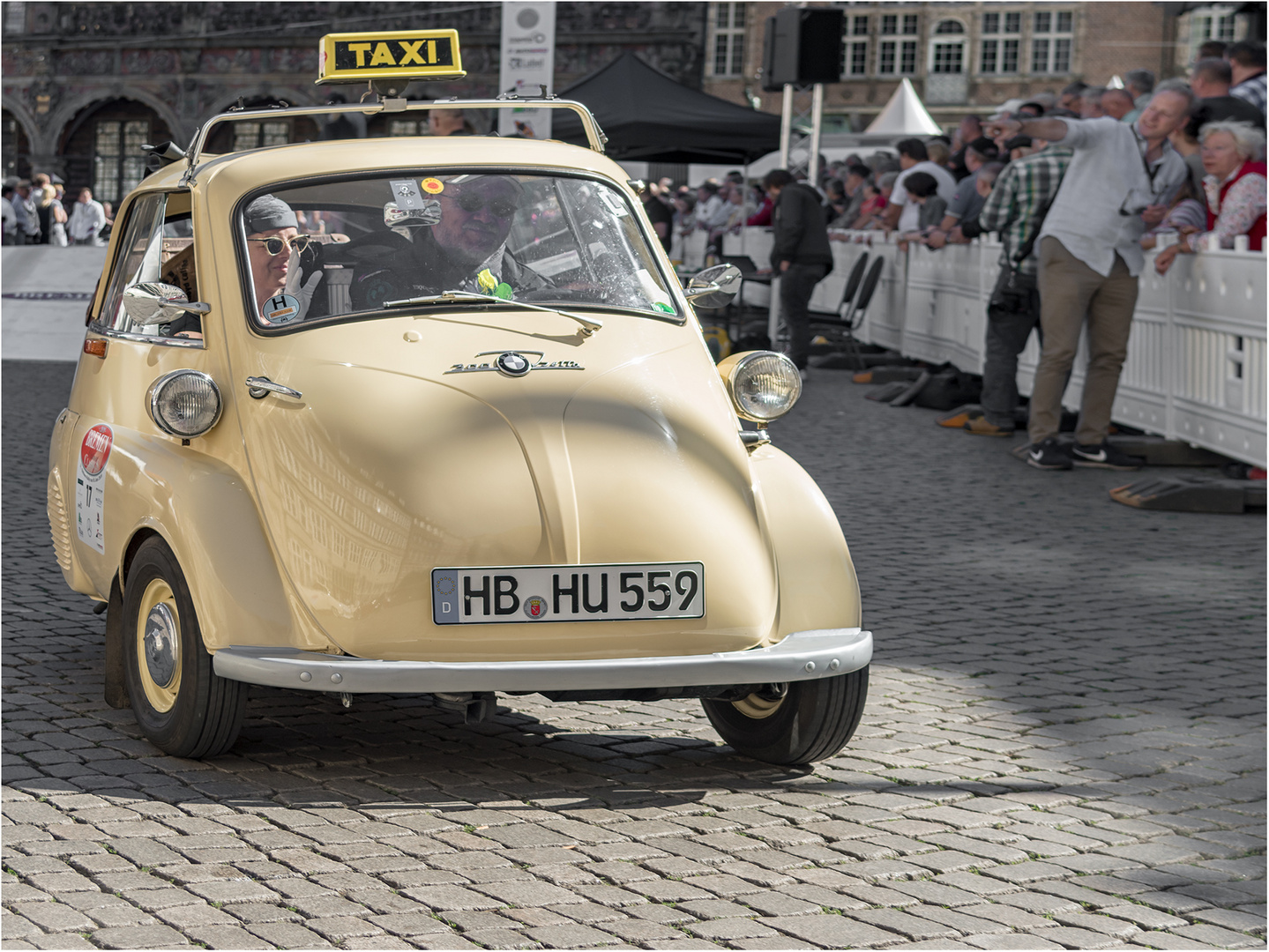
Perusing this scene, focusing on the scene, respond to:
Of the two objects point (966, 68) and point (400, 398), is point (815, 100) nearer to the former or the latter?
point (400, 398)

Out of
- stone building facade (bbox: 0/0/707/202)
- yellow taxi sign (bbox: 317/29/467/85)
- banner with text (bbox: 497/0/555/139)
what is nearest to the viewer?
yellow taxi sign (bbox: 317/29/467/85)

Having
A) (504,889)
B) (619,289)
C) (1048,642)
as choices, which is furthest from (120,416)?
(1048,642)

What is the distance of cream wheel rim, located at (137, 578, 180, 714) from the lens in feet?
15.7

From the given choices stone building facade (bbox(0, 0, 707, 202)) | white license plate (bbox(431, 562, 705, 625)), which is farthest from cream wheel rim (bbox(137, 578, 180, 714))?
stone building facade (bbox(0, 0, 707, 202))

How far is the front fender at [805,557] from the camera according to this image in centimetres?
466

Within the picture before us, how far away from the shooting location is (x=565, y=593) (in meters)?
4.42

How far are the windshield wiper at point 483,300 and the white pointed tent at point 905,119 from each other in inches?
1354

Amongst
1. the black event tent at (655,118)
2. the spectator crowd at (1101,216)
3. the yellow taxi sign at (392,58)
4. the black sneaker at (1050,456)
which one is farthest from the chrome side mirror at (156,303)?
the black event tent at (655,118)

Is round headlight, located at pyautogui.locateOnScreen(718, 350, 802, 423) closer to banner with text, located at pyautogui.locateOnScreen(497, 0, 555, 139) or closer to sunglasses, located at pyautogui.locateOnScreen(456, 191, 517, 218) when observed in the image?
sunglasses, located at pyautogui.locateOnScreen(456, 191, 517, 218)

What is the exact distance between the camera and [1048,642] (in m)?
6.65

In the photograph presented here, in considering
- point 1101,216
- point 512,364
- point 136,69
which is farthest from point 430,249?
point 136,69

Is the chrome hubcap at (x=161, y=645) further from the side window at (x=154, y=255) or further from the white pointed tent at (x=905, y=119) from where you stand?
the white pointed tent at (x=905, y=119)

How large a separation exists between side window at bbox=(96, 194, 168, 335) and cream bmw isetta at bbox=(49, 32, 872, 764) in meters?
0.09

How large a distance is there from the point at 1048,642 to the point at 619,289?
8.12 ft
